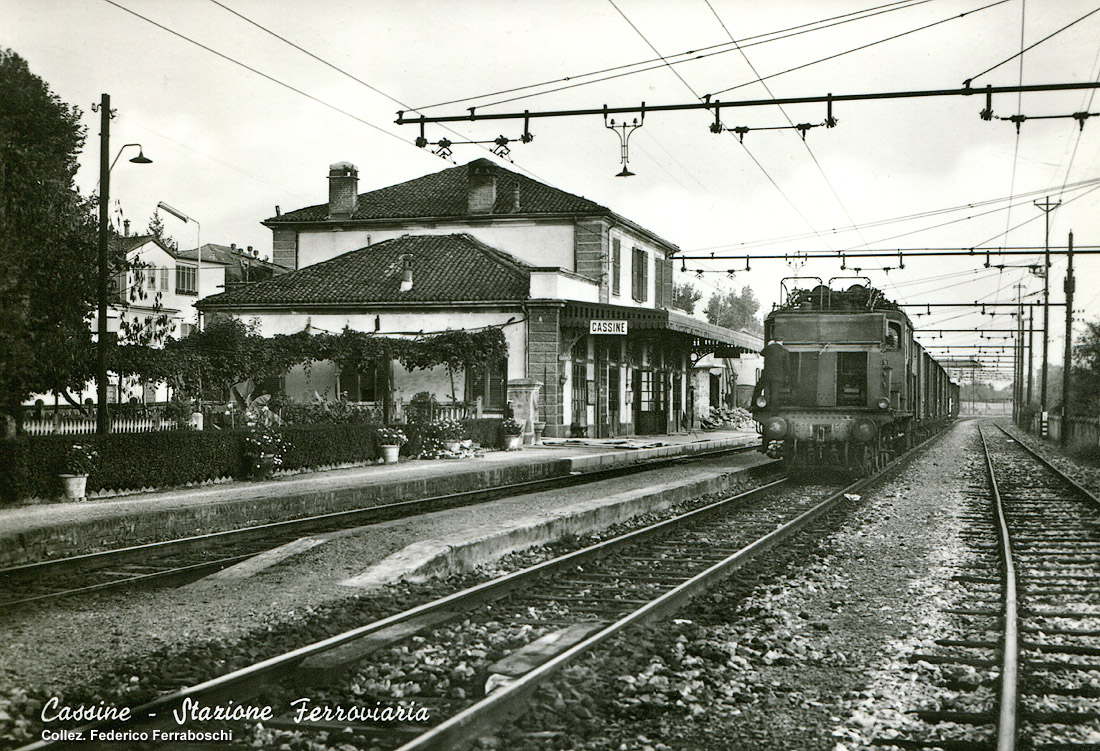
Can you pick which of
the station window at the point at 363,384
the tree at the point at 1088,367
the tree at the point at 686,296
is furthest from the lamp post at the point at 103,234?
the tree at the point at 686,296

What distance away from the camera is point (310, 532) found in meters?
12.3

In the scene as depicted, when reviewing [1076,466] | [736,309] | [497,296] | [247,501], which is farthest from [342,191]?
[736,309]

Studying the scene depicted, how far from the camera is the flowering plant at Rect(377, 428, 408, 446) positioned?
22000 mm

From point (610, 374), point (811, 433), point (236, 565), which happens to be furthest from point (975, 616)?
point (610, 374)

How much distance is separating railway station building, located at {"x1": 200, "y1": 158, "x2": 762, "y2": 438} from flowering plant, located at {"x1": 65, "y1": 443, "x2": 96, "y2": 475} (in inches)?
434

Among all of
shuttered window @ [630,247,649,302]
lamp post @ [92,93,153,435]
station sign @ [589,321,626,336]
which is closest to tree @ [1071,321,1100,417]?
shuttered window @ [630,247,649,302]

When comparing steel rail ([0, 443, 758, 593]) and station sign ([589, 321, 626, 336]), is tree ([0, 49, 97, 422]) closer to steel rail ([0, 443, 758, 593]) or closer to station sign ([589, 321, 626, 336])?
steel rail ([0, 443, 758, 593])

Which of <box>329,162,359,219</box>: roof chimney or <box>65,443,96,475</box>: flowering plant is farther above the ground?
<box>329,162,359,219</box>: roof chimney

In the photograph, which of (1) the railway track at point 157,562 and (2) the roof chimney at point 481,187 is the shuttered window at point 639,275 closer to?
(2) the roof chimney at point 481,187

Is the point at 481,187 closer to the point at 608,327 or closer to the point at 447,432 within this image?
the point at 608,327

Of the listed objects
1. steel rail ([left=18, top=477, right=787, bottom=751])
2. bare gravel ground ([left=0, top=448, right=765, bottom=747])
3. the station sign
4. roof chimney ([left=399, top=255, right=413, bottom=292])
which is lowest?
bare gravel ground ([left=0, top=448, right=765, bottom=747])

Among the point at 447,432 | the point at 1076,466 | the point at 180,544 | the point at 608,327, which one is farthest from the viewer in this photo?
the point at 608,327

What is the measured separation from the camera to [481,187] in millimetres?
35531

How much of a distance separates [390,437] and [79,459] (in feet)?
27.1
